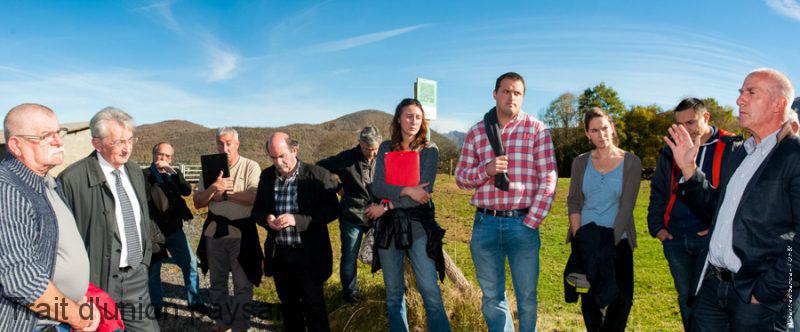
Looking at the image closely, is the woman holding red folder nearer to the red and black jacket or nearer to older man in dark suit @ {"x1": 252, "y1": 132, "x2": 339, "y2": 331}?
older man in dark suit @ {"x1": 252, "y1": 132, "x2": 339, "y2": 331}

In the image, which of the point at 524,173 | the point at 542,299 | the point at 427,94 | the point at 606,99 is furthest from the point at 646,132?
the point at 524,173

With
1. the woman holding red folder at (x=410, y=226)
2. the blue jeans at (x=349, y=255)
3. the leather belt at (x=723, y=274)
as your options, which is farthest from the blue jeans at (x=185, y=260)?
the leather belt at (x=723, y=274)

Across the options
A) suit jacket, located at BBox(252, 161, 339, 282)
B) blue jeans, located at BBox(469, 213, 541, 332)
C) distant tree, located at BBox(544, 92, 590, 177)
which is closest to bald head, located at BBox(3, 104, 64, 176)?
suit jacket, located at BBox(252, 161, 339, 282)

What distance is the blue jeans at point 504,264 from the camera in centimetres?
352

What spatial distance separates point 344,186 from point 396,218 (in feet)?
7.09

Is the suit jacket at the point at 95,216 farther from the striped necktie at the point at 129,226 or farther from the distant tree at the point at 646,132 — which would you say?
the distant tree at the point at 646,132

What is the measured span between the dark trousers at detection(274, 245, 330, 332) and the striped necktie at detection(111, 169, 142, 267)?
3.73 ft

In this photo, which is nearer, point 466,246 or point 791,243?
point 791,243

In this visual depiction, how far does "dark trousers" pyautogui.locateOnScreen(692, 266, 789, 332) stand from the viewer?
98.5 inches

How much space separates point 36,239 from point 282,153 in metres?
1.97

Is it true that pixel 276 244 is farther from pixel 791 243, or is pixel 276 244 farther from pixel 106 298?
pixel 791 243

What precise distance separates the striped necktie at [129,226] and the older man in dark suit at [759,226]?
4.04 m

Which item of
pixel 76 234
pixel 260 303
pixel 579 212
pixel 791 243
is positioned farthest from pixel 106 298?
pixel 791 243

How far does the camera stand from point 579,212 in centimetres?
401
